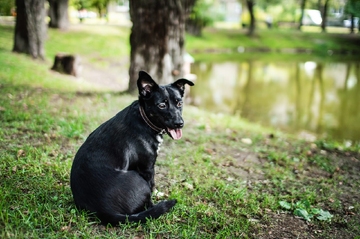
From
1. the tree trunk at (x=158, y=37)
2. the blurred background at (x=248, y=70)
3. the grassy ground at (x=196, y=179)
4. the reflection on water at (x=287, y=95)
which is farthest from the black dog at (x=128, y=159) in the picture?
the reflection on water at (x=287, y=95)

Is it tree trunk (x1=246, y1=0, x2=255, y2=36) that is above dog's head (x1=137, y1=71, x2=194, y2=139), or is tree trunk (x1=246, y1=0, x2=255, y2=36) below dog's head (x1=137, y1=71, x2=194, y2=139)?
above

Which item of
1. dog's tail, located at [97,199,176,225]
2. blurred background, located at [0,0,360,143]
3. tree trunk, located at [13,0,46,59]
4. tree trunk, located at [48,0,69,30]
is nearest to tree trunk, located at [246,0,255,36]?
blurred background, located at [0,0,360,143]

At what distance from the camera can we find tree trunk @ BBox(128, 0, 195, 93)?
9.66 meters

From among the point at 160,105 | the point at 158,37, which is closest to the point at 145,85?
the point at 160,105

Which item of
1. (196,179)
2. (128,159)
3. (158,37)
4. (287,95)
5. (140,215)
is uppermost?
(158,37)

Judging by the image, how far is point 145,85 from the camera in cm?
396

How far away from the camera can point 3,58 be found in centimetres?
1346

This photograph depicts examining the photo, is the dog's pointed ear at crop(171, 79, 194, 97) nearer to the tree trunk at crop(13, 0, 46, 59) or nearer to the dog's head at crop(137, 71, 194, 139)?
the dog's head at crop(137, 71, 194, 139)

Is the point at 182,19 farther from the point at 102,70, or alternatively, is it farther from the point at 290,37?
the point at 290,37

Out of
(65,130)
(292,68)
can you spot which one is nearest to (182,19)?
(65,130)

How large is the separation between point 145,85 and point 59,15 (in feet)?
86.8

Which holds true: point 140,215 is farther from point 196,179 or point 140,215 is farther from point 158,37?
point 158,37

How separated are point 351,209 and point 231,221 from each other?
2.02 meters

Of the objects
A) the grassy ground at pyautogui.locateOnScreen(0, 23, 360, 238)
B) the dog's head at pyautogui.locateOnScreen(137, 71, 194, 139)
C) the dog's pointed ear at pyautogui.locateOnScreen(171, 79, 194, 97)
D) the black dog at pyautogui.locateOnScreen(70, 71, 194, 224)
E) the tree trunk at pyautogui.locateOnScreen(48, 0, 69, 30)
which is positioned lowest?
the grassy ground at pyautogui.locateOnScreen(0, 23, 360, 238)
